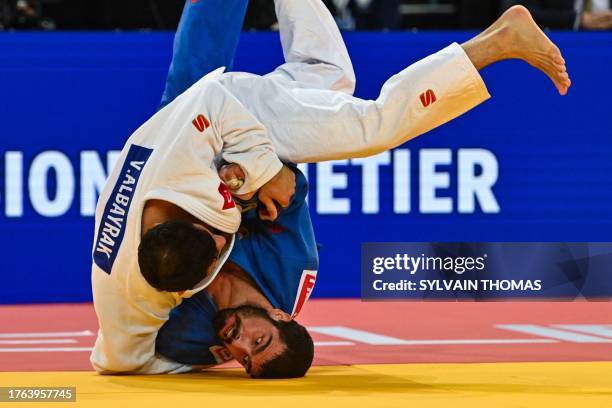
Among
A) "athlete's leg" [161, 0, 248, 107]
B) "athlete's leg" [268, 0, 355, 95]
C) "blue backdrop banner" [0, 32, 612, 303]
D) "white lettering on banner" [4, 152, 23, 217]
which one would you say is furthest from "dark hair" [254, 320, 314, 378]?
"white lettering on banner" [4, 152, 23, 217]

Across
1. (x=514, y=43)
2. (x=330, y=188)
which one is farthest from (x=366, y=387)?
(x=330, y=188)

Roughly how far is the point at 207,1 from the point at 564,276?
1987mm

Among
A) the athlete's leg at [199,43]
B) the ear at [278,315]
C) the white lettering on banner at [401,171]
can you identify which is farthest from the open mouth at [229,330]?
the white lettering on banner at [401,171]

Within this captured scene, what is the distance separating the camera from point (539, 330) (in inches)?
206

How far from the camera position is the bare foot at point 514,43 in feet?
14.0

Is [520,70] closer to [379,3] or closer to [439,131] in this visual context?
[439,131]

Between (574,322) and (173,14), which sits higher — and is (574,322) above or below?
below

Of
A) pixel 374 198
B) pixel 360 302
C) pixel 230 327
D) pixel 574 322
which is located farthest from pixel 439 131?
pixel 230 327

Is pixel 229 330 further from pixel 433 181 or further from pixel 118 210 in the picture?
pixel 433 181

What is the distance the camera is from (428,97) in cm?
417

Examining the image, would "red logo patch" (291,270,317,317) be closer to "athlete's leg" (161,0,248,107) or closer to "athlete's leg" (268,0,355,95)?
"athlete's leg" (268,0,355,95)

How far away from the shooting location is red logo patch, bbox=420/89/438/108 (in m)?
4.16

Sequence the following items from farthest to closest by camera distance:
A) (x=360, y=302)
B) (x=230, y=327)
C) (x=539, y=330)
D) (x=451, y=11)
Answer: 1. (x=451, y=11)
2. (x=360, y=302)
3. (x=539, y=330)
4. (x=230, y=327)

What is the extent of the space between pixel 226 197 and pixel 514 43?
1174mm
